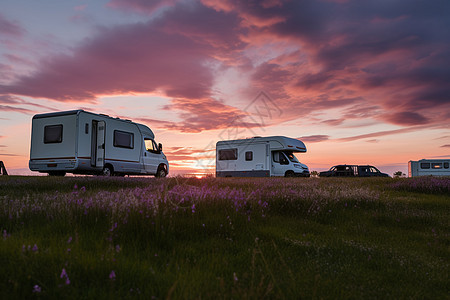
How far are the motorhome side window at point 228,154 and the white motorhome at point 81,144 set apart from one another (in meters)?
10.1

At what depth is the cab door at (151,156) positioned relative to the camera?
22.2m

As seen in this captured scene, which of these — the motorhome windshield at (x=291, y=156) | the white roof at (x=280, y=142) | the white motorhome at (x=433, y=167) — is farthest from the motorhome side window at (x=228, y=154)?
the white motorhome at (x=433, y=167)

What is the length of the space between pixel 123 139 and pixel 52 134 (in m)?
4.06

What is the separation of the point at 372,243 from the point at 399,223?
2.12 metres

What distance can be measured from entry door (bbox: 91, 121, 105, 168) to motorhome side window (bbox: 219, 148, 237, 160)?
502 inches

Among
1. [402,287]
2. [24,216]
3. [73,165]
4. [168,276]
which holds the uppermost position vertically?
[73,165]

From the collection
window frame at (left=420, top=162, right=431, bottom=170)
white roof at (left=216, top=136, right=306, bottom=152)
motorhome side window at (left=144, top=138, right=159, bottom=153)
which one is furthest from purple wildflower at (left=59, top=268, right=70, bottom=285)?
window frame at (left=420, top=162, right=431, bottom=170)

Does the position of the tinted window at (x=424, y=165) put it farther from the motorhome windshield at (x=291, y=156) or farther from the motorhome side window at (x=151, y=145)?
the motorhome side window at (x=151, y=145)

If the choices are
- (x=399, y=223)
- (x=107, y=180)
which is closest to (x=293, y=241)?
(x=399, y=223)

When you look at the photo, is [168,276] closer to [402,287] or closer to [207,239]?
[207,239]

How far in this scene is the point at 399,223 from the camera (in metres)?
6.65

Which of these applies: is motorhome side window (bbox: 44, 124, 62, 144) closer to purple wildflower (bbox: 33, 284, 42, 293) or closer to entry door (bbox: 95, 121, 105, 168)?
entry door (bbox: 95, 121, 105, 168)

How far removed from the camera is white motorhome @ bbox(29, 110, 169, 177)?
56.9ft

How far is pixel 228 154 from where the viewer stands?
1133 inches
